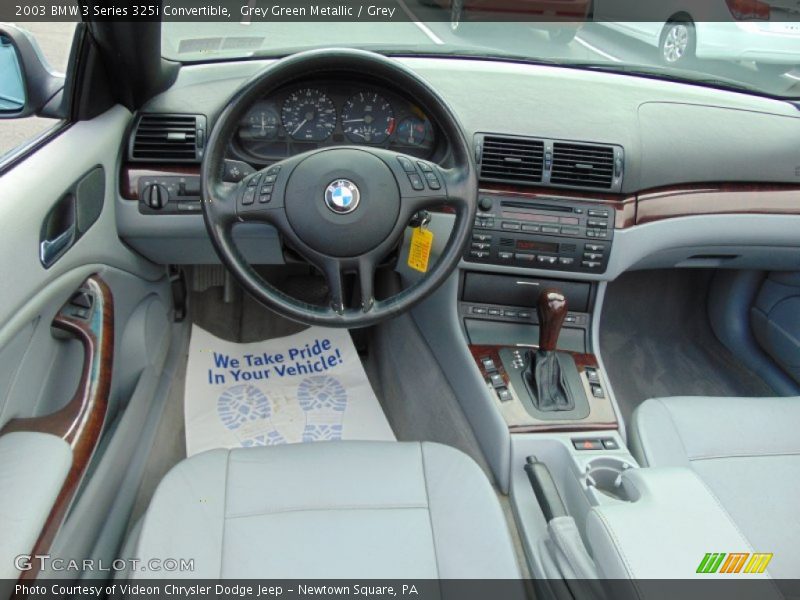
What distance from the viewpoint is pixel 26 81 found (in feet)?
4.68

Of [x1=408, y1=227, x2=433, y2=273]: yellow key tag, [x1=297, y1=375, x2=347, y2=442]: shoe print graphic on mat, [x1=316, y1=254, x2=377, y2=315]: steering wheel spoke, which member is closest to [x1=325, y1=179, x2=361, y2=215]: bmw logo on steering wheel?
[x1=316, y1=254, x2=377, y2=315]: steering wheel spoke

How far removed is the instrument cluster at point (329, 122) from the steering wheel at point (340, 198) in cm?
21

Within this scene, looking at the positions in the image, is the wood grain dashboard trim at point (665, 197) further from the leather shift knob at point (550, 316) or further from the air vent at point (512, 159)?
the leather shift knob at point (550, 316)

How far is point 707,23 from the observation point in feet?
8.75

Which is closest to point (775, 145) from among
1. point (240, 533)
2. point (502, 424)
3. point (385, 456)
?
point (502, 424)

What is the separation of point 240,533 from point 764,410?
1.33 m

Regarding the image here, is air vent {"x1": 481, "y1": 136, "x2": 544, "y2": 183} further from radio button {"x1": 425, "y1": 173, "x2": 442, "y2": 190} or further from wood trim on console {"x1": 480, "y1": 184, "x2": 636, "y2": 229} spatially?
radio button {"x1": 425, "y1": 173, "x2": 442, "y2": 190}

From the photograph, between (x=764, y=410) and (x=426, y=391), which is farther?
(x=426, y=391)

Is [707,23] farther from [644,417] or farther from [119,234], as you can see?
[119,234]

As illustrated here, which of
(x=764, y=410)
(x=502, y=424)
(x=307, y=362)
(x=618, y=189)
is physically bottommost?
(x=307, y=362)

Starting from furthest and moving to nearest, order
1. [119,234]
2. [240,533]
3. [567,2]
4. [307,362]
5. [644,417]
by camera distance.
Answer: [567,2] < [307,362] < [119,234] < [644,417] < [240,533]

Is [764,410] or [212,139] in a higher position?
[212,139]

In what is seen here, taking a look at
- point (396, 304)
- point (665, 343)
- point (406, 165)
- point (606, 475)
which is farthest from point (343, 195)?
point (665, 343)

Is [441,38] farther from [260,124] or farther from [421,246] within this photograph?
[421,246]
